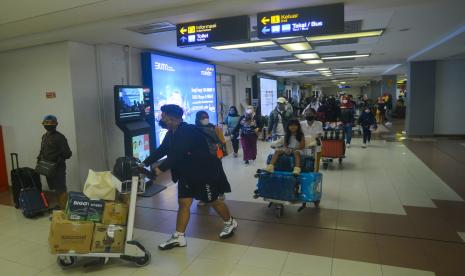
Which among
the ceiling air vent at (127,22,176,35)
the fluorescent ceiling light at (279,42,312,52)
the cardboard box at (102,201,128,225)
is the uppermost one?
the fluorescent ceiling light at (279,42,312,52)

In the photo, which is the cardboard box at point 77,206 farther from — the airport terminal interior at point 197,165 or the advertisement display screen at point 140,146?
the advertisement display screen at point 140,146

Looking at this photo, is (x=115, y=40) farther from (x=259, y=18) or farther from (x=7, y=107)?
(x=259, y=18)

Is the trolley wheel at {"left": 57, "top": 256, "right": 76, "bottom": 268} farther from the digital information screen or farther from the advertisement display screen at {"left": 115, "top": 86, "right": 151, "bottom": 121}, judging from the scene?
the digital information screen

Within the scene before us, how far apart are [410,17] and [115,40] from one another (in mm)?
4865

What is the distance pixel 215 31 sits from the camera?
4250mm

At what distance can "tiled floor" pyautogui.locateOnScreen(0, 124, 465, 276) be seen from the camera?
3066 mm

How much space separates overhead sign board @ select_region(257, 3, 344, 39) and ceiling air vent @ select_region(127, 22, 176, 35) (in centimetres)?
151

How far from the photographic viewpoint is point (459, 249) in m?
3.27

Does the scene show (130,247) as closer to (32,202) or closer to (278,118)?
(32,202)

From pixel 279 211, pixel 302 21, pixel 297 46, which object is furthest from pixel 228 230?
pixel 297 46

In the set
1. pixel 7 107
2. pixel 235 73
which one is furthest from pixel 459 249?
pixel 235 73

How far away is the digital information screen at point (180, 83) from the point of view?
7.01 m

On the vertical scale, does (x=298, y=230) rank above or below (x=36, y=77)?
below

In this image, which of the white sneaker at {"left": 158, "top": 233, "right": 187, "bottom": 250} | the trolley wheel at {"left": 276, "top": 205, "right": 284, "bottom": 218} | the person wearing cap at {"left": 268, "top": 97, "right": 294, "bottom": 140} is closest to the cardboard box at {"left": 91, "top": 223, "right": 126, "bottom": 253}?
the white sneaker at {"left": 158, "top": 233, "right": 187, "bottom": 250}
